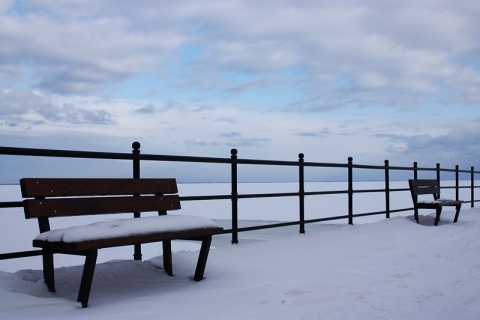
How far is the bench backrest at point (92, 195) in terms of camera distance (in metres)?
3.49

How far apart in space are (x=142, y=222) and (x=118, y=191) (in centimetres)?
46

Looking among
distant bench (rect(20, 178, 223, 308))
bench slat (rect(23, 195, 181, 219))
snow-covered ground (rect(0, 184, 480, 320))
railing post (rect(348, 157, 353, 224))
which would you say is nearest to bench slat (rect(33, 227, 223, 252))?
distant bench (rect(20, 178, 223, 308))

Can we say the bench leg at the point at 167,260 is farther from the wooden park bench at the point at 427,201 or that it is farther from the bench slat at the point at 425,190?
the bench slat at the point at 425,190

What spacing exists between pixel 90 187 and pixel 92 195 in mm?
62

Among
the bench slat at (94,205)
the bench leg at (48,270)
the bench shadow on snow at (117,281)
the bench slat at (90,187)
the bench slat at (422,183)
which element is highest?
the bench slat at (90,187)

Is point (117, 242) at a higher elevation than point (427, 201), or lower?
higher

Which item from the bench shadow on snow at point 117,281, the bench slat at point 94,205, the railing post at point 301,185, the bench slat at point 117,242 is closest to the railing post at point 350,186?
the railing post at point 301,185

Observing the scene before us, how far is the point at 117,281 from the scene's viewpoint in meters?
4.01

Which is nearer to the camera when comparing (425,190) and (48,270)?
(48,270)

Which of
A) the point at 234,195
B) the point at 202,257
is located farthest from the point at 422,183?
the point at 202,257

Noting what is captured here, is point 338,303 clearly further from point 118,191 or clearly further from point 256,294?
point 118,191

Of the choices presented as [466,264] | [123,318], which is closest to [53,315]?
[123,318]

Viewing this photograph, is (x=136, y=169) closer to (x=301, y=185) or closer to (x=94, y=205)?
(x=94, y=205)

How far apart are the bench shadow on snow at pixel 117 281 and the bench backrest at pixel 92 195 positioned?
48cm
